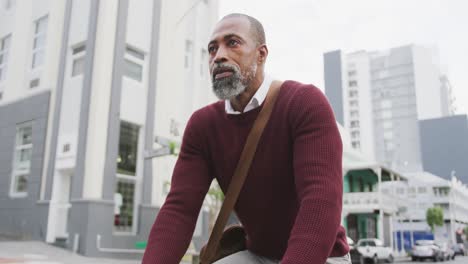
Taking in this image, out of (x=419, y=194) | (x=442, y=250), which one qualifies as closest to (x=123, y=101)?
(x=442, y=250)

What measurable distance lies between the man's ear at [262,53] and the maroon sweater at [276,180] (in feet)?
0.56

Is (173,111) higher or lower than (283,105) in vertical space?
higher

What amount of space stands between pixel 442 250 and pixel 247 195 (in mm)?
32158

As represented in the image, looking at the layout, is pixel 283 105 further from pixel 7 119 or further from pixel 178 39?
pixel 7 119

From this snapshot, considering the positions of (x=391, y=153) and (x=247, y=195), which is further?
(x=391, y=153)

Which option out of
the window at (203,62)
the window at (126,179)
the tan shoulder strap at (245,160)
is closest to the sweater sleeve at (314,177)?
the tan shoulder strap at (245,160)

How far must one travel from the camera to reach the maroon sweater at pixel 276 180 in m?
1.50

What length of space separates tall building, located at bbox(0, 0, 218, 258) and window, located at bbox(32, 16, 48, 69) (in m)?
0.04

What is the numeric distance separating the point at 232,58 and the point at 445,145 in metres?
116

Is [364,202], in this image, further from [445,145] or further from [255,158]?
[445,145]

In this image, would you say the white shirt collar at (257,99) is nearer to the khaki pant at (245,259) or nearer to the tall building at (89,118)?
the khaki pant at (245,259)

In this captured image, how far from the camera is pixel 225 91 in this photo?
186 centimetres

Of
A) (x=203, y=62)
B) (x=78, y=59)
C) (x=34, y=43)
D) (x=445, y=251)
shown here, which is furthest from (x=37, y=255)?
(x=445, y=251)

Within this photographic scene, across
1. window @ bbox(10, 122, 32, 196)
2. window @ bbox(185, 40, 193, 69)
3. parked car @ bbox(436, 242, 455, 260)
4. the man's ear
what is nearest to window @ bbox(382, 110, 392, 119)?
parked car @ bbox(436, 242, 455, 260)
